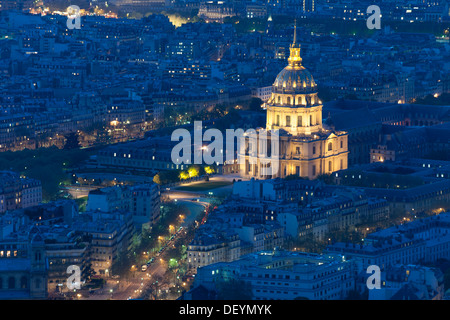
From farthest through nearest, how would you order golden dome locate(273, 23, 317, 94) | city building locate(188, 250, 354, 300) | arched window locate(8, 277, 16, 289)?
golden dome locate(273, 23, 317, 94)
arched window locate(8, 277, 16, 289)
city building locate(188, 250, 354, 300)

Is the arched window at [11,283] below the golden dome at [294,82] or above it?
below

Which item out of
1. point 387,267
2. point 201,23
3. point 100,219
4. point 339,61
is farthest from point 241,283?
point 201,23

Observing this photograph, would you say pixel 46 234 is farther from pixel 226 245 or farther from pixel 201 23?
pixel 201 23

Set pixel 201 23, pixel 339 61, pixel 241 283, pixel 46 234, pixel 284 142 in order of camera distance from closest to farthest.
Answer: pixel 241 283, pixel 46 234, pixel 284 142, pixel 339 61, pixel 201 23

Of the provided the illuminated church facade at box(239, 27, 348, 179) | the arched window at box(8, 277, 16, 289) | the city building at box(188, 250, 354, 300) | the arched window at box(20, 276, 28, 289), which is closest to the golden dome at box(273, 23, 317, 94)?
the illuminated church facade at box(239, 27, 348, 179)

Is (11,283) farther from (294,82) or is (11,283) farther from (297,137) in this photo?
(294,82)

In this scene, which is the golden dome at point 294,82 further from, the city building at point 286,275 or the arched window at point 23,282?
the arched window at point 23,282

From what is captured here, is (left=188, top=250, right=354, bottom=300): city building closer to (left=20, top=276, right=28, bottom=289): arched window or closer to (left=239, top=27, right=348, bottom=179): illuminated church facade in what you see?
(left=20, top=276, right=28, bottom=289): arched window

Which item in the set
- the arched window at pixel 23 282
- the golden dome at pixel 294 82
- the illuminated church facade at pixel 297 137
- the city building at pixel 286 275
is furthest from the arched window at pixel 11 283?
the golden dome at pixel 294 82
